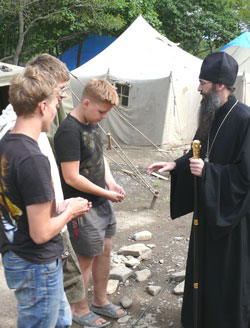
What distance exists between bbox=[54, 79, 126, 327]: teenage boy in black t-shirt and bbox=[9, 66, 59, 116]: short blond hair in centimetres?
81

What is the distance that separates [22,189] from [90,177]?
1115mm

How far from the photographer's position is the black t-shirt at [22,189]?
67.9 inches

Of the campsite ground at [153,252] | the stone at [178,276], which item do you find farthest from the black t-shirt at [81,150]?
the stone at [178,276]

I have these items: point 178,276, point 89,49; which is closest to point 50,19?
point 89,49

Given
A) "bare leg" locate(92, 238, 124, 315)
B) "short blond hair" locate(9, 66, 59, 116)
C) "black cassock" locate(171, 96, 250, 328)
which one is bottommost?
"bare leg" locate(92, 238, 124, 315)

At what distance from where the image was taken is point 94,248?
2883 millimetres

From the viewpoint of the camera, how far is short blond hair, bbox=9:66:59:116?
1.78 meters

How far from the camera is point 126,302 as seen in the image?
3.49m

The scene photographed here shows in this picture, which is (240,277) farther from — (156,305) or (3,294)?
(3,294)

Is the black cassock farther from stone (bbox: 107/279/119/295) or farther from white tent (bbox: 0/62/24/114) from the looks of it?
white tent (bbox: 0/62/24/114)

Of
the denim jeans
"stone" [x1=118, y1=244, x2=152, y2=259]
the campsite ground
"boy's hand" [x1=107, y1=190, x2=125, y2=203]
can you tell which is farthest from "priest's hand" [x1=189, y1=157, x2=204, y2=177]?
"stone" [x1=118, y1=244, x2=152, y2=259]

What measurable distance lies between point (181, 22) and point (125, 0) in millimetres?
5767

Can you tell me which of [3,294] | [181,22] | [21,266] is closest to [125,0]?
[181,22]

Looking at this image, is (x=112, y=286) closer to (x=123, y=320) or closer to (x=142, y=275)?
(x=142, y=275)
